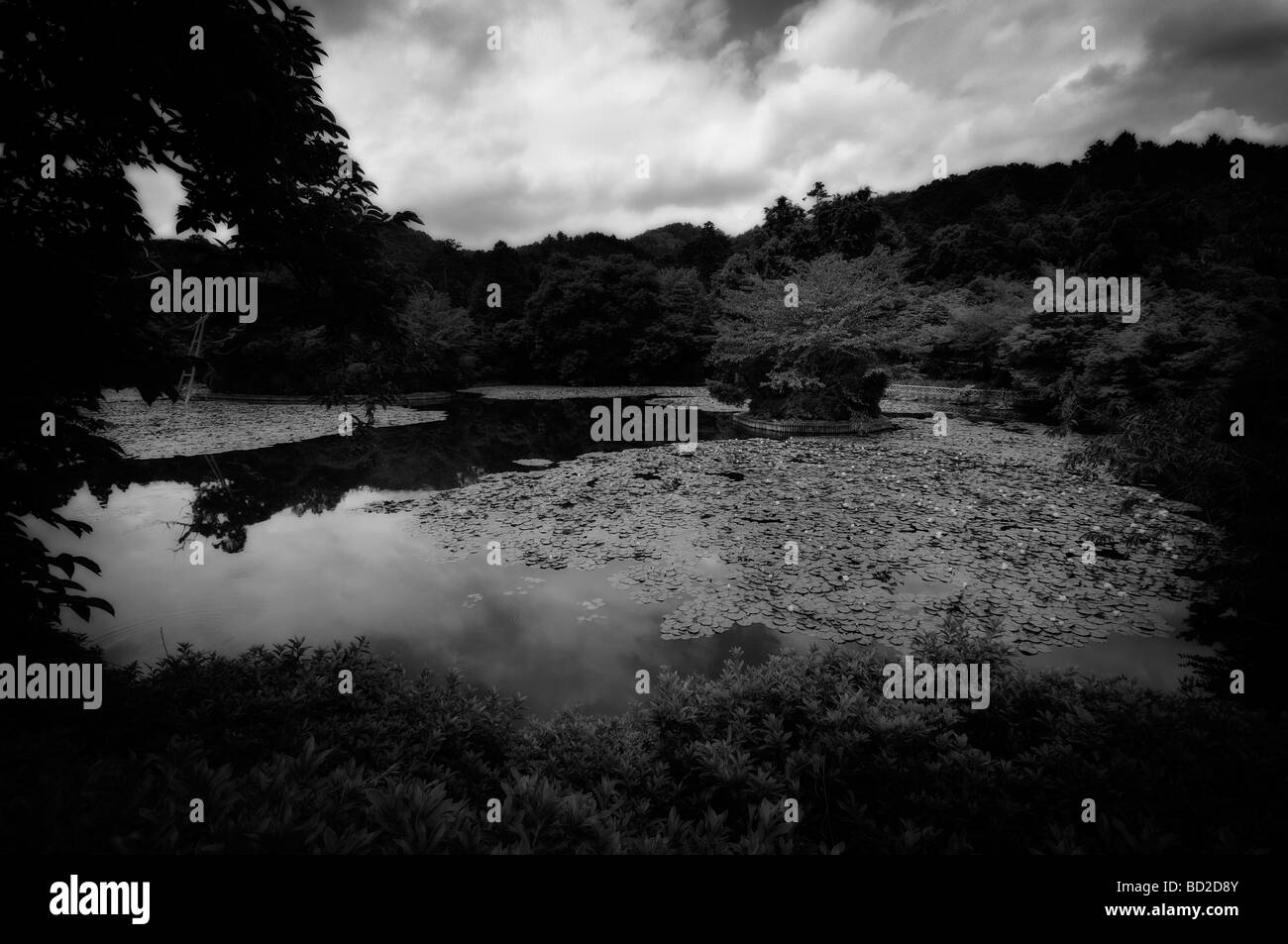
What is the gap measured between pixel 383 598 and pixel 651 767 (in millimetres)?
4633

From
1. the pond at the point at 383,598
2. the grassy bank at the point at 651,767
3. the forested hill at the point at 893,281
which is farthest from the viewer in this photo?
the forested hill at the point at 893,281

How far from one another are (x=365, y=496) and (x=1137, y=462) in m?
11.8

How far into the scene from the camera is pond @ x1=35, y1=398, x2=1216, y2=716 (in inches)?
192

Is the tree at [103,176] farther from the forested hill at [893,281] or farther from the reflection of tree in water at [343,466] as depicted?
the reflection of tree in water at [343,466]

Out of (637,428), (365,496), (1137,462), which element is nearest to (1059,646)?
(1137,462)

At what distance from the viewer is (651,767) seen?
2889 mm

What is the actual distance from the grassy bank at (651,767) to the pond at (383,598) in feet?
4.06

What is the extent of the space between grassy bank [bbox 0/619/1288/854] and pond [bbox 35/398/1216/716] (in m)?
1.24

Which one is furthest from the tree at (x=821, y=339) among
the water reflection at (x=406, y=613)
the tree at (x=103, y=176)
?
the tree at (x=103, y=176)

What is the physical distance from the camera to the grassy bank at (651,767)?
182 cm

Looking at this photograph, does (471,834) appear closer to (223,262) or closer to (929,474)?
(223,262)

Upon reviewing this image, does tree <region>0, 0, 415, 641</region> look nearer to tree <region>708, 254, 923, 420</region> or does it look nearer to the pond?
the pond

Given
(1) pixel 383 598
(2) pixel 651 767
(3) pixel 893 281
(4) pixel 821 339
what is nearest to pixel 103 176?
(2) pixel 651 767

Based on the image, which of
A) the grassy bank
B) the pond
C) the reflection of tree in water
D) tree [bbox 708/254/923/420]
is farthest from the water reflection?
tree [bbox 708/254/923/420]
